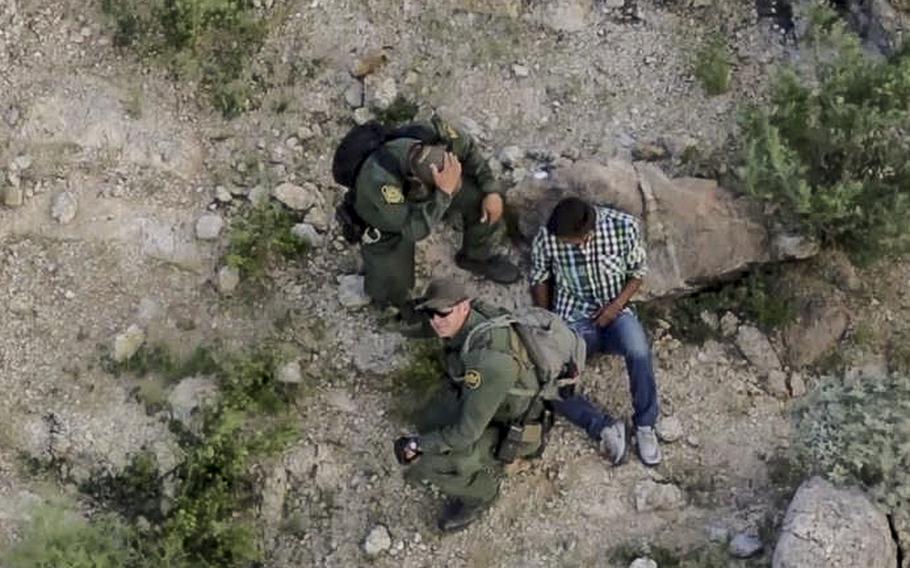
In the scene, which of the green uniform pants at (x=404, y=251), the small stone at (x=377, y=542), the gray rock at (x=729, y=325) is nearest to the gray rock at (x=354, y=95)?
the green uniform pants at (x=404, y=251)

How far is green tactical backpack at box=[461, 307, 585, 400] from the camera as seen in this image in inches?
232

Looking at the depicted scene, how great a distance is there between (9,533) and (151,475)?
2.36 ft

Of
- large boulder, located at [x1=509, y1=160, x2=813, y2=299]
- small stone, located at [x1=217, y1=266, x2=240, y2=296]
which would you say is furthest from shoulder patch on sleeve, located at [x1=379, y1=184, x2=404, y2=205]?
small stone, located at [x1=217, y1=266, x2=240, y2=296]

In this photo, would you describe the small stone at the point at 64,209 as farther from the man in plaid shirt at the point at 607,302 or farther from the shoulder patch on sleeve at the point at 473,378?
the shoulder patch on sleeve at the point at 473,378

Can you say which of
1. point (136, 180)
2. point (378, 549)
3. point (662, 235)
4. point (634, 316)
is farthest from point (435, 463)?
point (136, 180)

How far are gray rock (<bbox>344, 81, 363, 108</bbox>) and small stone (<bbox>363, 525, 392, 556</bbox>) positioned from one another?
2494 mm

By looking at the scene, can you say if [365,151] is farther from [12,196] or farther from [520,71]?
[12,196]

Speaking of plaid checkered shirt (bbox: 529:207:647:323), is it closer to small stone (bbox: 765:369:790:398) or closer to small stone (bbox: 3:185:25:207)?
small stone (bbox: 765:369:790:398)

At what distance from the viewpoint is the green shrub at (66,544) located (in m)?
6.11

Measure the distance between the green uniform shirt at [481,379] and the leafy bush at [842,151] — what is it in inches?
67.6

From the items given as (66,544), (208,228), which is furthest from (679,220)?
(66,544)

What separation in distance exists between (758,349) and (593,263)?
1043 millimetres

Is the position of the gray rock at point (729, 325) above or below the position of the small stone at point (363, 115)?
below

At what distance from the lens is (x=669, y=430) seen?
676 centimetres
